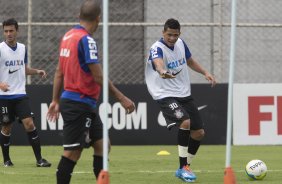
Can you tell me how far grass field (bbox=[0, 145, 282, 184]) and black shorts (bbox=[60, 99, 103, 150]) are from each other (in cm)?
212

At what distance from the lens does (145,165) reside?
42.7 feet

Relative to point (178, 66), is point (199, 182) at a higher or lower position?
lower

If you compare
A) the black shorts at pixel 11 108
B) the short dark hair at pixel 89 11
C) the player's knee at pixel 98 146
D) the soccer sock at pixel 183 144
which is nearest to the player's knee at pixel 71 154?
the player's knee at pixel 98 146

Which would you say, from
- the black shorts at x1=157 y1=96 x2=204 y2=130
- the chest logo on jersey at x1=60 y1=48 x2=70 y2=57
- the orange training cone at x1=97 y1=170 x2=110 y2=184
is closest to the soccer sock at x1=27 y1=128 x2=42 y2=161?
Answer: the black shorts at x1=157 y1=96 x2=204 y2=130

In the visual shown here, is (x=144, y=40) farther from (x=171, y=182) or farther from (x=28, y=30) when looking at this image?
(x=171, y=182)

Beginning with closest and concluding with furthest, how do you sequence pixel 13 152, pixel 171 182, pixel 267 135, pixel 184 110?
pixel 171 182, pixel 184 110, pixel 13 152, pixel 267 135

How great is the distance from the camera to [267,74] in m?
18.4

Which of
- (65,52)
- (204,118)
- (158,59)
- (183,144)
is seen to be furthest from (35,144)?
(204,118)

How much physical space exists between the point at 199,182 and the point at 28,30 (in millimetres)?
7958

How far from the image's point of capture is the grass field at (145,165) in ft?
35.7

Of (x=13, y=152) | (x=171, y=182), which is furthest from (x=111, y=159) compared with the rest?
(x=171, y=182)

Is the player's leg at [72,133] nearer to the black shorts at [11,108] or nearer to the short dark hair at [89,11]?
the short dark hair at [89,11]

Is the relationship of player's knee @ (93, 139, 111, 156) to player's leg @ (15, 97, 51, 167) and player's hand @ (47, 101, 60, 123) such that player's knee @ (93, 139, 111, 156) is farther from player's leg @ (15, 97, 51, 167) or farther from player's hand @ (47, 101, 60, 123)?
player's leg @ (15, 97, 51, 167)

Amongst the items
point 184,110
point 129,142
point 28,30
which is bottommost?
point 129,142
